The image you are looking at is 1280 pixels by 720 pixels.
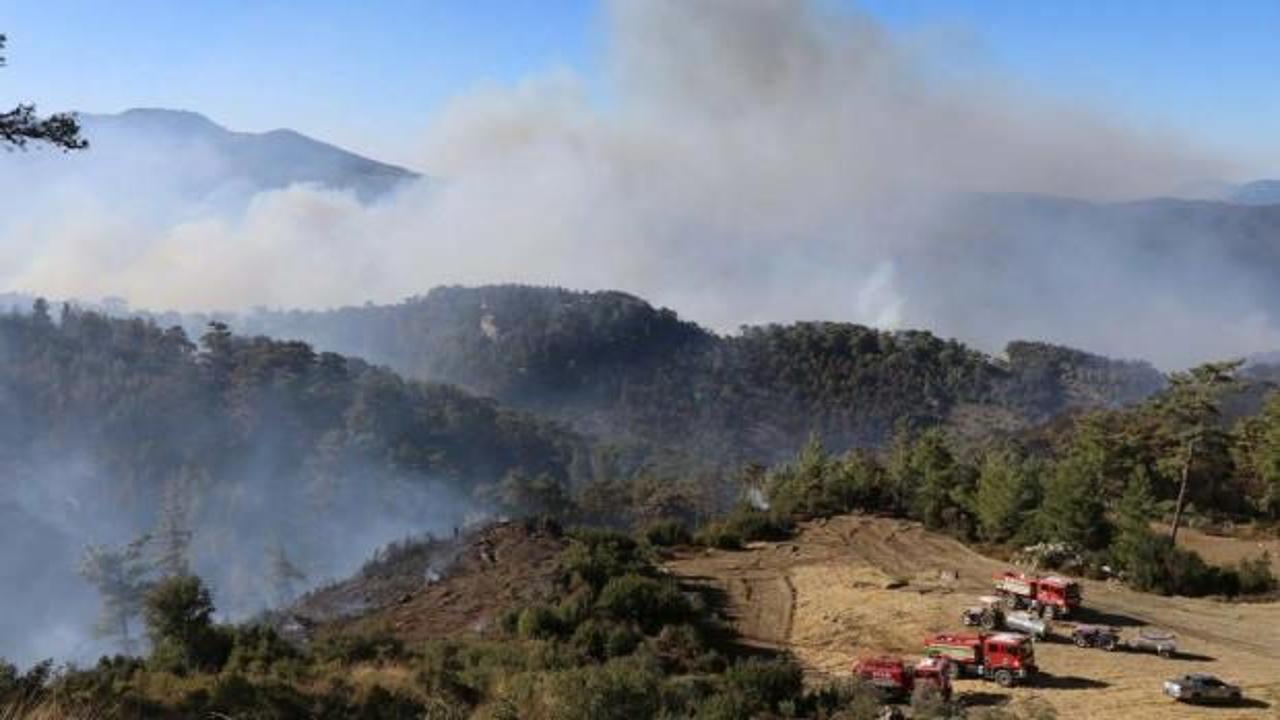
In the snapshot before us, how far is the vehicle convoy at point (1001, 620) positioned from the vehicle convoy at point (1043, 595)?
4.45 ft

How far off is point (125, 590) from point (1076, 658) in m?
70.0

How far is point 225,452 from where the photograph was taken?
550 ft

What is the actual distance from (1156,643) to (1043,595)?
5163 mm

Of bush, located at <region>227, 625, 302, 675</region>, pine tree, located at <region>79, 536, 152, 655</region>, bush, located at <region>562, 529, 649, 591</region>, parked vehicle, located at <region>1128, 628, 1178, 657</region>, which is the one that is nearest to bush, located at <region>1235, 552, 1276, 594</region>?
parked vehicle, located at <region>1128, 628, 1178, 657</region>

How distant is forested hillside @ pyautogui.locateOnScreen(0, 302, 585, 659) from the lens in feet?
466

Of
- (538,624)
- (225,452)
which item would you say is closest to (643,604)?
(538,624)

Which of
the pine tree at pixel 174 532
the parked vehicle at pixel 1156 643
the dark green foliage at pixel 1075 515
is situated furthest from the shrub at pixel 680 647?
the pine tree at pixel 174 532

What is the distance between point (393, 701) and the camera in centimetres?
1691

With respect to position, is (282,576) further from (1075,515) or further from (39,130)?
(39,130)

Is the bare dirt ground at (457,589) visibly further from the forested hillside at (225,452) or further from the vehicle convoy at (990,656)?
the forested hillside at (225,452)

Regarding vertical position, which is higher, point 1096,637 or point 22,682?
point 1096,637

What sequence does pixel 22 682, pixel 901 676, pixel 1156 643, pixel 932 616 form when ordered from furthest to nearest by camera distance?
pixel 932 616
pixel 1156 643
pixel 901 676
pixel 22 682

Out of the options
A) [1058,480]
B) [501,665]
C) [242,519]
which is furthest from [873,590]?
[242,519]

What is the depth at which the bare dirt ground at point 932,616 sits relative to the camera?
28.0 meters
